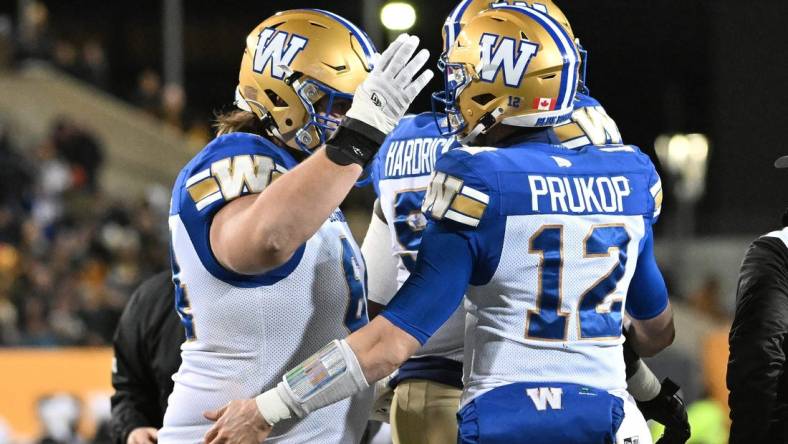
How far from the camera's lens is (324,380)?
128 inches

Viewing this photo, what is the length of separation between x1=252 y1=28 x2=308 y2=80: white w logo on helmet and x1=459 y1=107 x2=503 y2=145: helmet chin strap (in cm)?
56

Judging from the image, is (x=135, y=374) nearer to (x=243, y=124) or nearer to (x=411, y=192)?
(x=411, y=192)

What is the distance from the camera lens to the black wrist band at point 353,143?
129 inches

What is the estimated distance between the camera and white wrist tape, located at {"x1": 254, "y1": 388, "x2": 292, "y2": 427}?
3262 mm

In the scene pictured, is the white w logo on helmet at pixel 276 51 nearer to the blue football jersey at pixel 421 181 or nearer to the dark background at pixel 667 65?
the blue football jersey at pixel 421 181

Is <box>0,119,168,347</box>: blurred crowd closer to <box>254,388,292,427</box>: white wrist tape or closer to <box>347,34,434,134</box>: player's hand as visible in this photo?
<box>254,388,292,427</box>: white wrist tape

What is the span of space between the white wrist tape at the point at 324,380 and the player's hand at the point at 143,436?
183cm

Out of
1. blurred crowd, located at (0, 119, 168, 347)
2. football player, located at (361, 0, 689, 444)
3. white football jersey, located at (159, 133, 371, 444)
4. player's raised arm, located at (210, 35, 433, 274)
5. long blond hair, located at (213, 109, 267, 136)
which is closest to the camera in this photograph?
player's raised arm, located at (210, 35, 433, 274)

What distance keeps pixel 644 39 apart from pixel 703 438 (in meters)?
16.8

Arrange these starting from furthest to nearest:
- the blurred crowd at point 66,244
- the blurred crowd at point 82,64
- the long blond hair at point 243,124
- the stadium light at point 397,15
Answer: the blurred crowd at point 82,64, the blurred crowd at point 66,244, the stadium light at point 397,15, the long blond hair at point 243,124

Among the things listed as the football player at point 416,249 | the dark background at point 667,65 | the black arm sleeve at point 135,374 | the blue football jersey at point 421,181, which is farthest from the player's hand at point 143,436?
the dark background at point 667,65

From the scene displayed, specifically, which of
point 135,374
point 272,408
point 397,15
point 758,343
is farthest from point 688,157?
point 272,408

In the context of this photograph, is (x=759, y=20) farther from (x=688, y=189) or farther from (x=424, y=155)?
(x=424, y=155)

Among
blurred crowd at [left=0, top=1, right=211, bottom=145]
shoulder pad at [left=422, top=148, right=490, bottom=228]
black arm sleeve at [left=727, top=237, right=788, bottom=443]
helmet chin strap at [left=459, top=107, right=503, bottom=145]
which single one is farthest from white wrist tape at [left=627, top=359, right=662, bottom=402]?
blurred crowd at [left=0, top=1, right=211, bottom=145]
